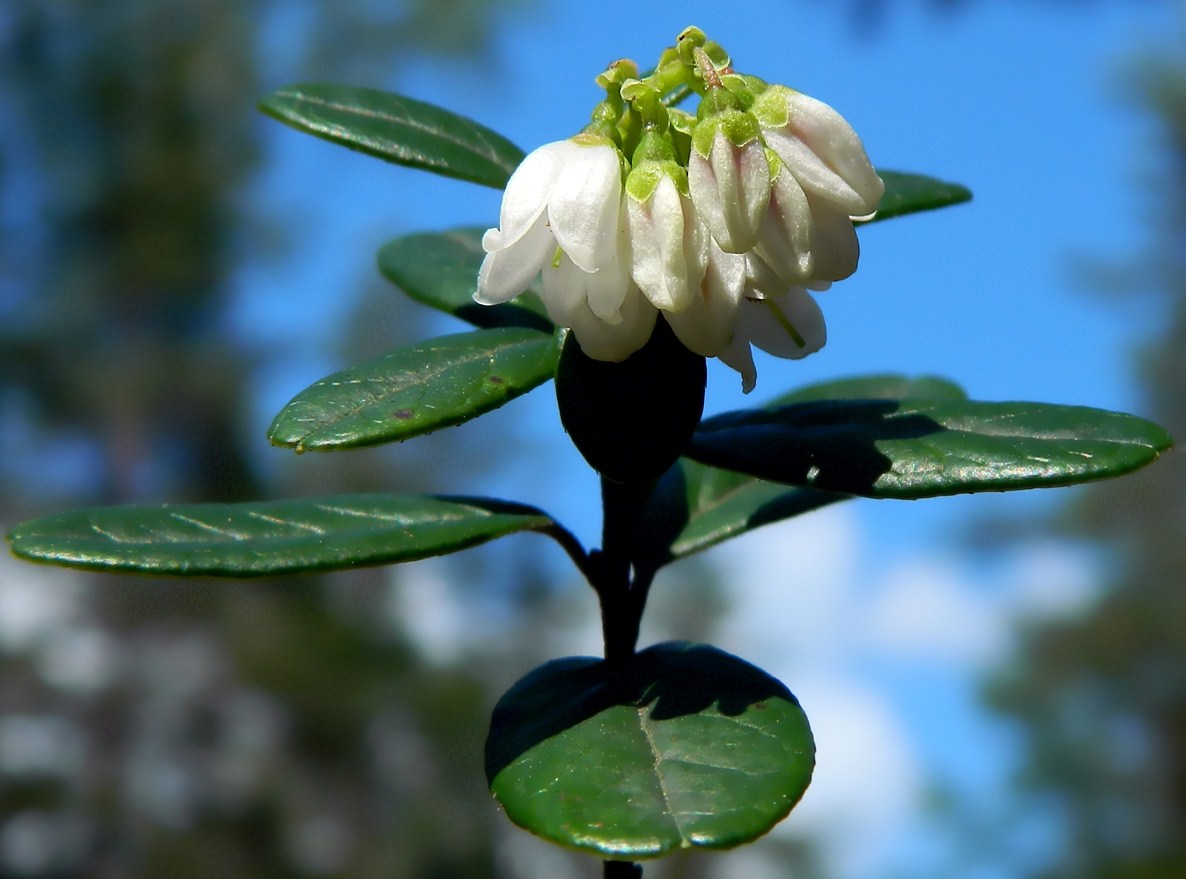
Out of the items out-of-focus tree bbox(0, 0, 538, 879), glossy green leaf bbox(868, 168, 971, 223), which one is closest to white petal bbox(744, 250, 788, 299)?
glossy green leaf bbox(868, 168, 971, 223)

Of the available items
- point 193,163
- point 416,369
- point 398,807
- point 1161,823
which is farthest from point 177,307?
point 416,369

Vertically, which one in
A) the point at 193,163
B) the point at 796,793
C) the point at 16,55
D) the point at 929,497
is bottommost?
the point at 796,793

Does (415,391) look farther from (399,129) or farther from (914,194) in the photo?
(914,194)

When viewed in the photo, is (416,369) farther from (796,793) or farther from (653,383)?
(796,793)

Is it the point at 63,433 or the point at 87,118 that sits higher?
the point at 87,118

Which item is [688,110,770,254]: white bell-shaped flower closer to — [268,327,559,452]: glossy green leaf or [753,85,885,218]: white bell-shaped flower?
[753,85,885,218]: white bell-shaped flower

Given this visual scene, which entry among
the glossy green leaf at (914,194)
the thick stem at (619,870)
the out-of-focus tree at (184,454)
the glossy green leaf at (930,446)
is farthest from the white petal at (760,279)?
the out-of-focus tree at (184,454)
